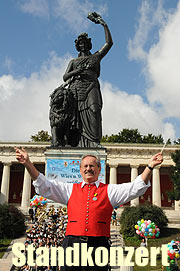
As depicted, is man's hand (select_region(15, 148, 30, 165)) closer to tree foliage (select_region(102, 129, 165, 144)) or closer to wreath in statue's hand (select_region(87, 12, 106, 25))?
wreath in statue's hand (select_region(87, 12, 106, 25))

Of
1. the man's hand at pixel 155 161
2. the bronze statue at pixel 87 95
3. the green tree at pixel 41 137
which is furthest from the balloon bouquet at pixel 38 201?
the green tree at pixel 41 137

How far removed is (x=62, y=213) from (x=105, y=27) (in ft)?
22.7

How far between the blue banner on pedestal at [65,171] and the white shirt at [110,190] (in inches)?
214

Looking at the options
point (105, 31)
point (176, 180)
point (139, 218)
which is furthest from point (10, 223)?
point (176, 180)

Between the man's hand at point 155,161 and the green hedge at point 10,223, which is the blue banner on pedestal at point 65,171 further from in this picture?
the green hedge at point 10,223

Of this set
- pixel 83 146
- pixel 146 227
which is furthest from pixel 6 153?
pixel 83 146

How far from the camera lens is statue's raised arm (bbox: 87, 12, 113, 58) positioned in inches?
424

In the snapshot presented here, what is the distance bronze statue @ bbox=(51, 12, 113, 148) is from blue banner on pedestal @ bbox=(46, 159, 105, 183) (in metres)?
1.11

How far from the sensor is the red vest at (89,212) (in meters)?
3.22

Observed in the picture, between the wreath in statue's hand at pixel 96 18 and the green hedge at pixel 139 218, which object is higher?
the wreath in statue's hand at pixel 96 18

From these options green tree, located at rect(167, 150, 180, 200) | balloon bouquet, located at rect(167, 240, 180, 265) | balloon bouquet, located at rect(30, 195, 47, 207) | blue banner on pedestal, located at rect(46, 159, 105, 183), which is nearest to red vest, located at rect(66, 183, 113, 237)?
balloon bouquet, located at rect(30, 195, 47, 207)

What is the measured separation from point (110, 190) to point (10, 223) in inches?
733

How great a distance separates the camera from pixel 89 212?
10.7 ft

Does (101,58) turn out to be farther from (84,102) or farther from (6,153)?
(6,153)
